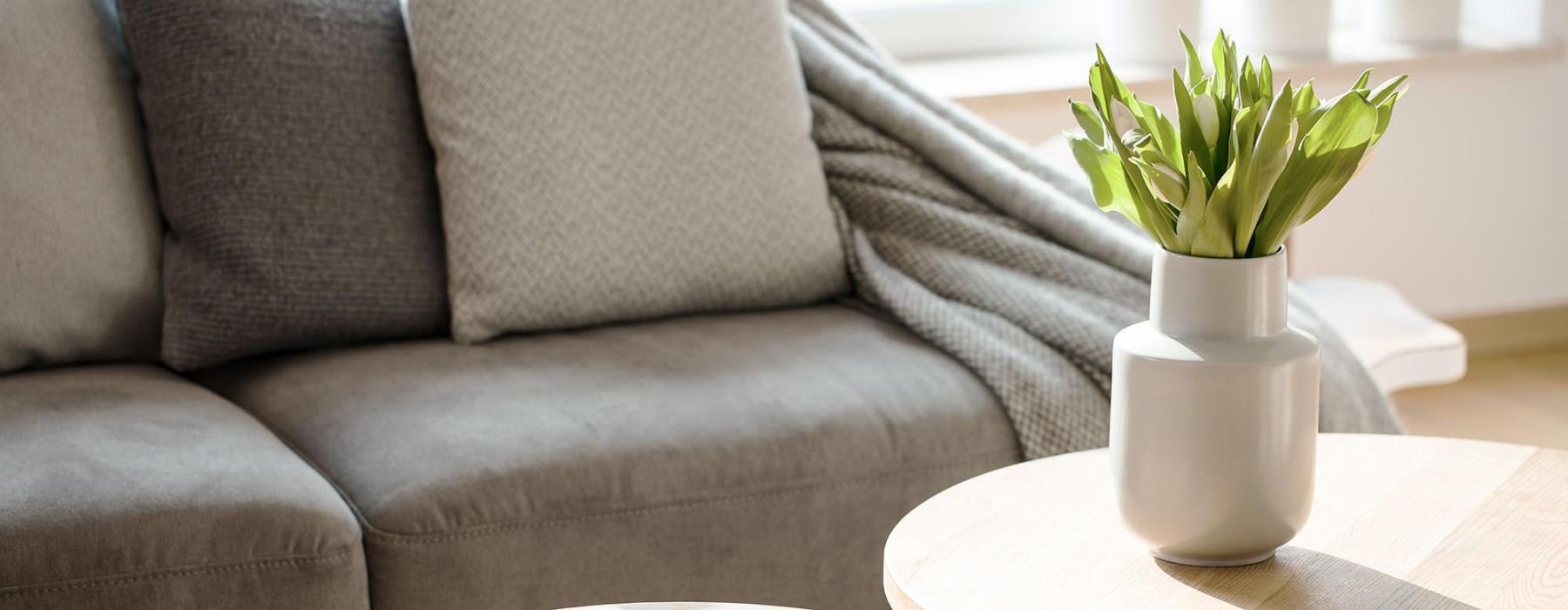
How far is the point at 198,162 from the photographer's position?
1.80 m

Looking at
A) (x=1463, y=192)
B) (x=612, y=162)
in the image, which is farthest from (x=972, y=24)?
(x=612, y=162)

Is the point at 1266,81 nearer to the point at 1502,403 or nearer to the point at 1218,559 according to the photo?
the point at 1218,559

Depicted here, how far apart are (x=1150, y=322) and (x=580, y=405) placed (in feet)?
2.34

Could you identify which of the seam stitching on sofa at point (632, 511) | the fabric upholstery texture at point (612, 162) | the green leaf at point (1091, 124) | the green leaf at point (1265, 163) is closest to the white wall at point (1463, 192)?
the fabric upholstery texture at point (612, 162)

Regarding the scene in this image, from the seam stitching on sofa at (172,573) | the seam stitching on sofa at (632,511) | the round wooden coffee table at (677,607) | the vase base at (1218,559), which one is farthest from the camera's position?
the seam stitching on sofa at (632,511)

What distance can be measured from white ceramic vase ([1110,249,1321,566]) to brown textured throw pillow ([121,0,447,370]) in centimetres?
103

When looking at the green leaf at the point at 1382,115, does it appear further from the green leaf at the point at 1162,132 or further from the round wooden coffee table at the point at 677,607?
the round wooden coffee table at the point at 677,607

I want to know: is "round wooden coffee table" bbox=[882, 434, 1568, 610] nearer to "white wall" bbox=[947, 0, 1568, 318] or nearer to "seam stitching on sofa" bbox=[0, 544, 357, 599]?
"seam stitching on sofa" bbox=[0, 544, 357, 599]

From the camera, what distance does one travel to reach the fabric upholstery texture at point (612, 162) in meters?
1.83

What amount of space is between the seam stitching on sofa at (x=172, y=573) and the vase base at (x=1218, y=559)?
71cm

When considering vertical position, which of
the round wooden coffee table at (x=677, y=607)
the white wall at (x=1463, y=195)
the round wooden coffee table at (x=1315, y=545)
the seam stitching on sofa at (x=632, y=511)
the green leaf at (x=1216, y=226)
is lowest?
the white wall at (x=1463, y=195)

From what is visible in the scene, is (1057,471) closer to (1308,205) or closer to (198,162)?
(1308,205)

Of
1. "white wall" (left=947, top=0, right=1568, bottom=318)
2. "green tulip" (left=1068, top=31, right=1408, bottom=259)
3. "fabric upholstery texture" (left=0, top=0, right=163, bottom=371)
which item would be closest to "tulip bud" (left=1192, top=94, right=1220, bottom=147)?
"green tulip" (left=1068, top=31, right=1408, bottom=259)

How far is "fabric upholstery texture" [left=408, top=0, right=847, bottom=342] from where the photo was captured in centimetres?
183
